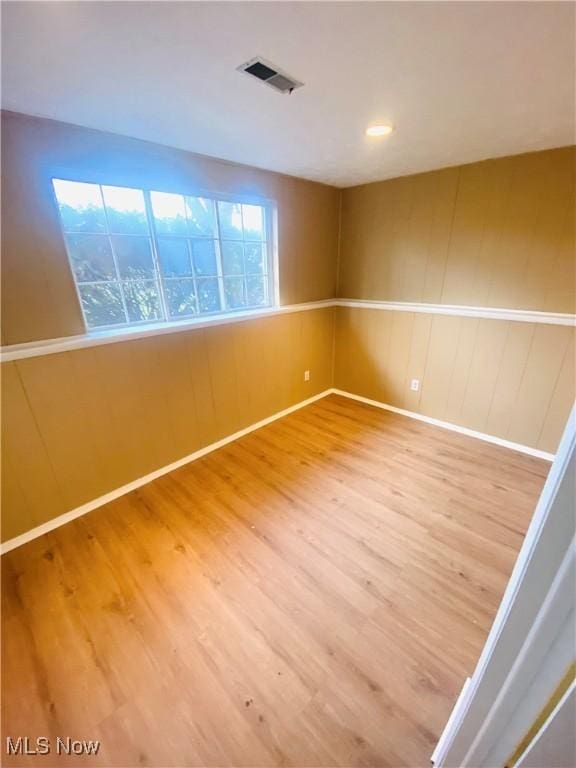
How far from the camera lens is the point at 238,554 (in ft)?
5.64

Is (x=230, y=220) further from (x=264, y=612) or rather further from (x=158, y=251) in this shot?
Answer: (x=264, y=612)

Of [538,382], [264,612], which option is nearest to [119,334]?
[264,612]

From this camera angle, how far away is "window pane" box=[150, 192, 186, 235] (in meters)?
2.05

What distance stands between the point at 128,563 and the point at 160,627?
0.44m

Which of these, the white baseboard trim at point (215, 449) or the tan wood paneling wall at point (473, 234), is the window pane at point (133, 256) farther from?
the tan wood paneling wall at point (473, 234)

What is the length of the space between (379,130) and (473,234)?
48.5 inches

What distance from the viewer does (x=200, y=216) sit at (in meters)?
2.29

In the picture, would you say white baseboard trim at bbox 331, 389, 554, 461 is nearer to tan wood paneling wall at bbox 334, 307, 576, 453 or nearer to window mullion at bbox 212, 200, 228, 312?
tan wood paneling wall at bbox 334, 307, 576, 453

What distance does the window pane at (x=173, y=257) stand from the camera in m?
2.13

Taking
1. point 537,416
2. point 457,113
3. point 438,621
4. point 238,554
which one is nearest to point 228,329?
point 238,554

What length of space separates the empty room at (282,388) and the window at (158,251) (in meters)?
0.02

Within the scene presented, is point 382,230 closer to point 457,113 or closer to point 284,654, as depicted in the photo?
point 457,113

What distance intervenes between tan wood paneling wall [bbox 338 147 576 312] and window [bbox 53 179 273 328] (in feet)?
3.65

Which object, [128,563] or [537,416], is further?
[537,416]
